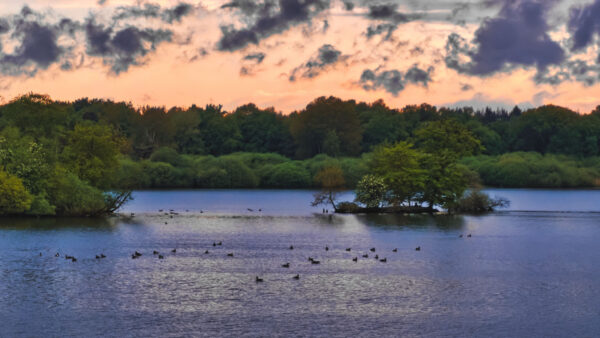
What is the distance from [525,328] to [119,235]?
56642 mm

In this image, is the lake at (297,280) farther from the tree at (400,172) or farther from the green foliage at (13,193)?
the tree at (400,172)

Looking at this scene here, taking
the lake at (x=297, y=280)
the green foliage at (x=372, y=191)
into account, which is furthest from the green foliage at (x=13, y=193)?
the green foliage at (x=372, y=191)

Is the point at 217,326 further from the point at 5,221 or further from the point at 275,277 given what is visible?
the point at 5,221

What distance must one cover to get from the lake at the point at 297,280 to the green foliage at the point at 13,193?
3284mm

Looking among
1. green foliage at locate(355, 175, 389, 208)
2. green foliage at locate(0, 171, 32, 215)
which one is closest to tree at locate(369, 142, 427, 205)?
green foliage at locate(355, 175, 389, 208)

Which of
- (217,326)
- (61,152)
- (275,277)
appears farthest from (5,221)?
(217,326)

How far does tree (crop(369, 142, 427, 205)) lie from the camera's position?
114 metres

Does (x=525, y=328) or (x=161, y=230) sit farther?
(x=161, y=230)

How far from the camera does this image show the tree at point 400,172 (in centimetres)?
11394

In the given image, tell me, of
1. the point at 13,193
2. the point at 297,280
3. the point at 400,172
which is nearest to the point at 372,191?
the point at 400,172

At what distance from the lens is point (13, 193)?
96.3 metres

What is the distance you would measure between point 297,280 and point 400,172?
6244 cm

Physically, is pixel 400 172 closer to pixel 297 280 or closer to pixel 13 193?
pixel 13 193

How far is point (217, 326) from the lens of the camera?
40094mm
